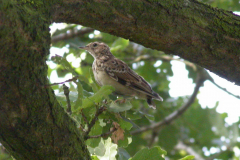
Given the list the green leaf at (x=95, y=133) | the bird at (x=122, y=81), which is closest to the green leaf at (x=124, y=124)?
the green leaf at (x=95, y=133)

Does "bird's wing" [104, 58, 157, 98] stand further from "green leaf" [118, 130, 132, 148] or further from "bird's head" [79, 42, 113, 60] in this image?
"green leaf" [118, 130, 132, 148]

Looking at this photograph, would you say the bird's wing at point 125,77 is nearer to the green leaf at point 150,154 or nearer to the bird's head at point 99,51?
the bird's head at point 99,51

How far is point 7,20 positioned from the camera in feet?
8.64

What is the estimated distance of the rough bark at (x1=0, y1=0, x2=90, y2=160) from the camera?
2.68 metres

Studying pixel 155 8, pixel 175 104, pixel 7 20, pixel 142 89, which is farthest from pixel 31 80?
pixel 175 104

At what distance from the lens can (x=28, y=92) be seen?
2.79m

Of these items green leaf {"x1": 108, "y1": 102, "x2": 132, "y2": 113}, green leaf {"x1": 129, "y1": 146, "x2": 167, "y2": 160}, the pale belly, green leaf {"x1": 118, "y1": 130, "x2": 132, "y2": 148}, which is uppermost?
green leaf {"x1": 108, "y1": 102, "x2": 132, "y2": 113}

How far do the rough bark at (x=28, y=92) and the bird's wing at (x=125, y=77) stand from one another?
2.77m

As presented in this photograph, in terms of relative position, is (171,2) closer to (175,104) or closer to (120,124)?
(120,124)

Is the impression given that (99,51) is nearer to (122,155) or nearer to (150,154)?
(122,155)

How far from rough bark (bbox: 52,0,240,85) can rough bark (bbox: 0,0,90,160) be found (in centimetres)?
64

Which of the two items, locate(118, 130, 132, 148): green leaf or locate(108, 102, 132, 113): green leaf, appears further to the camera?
locate(118, 130, 132, 148): green leaf

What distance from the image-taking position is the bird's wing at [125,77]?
19.2 ft

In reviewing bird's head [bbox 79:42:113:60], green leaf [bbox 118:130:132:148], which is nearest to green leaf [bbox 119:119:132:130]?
green leaf [bbox 118:130:132:148]
